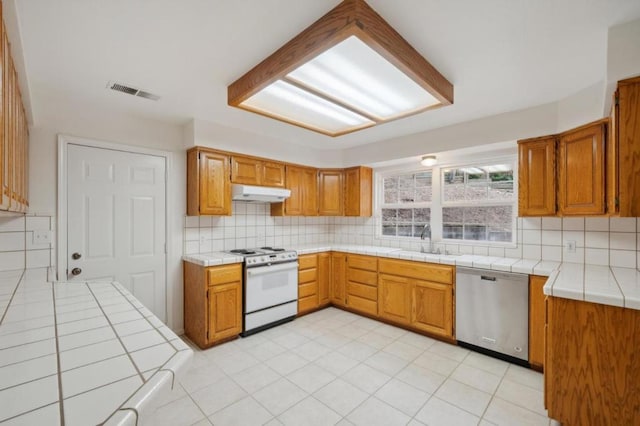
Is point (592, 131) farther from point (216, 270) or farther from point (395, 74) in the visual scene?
point (216, 270)

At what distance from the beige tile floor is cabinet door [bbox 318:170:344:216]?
6.24 feet

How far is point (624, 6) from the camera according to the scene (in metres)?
1.46

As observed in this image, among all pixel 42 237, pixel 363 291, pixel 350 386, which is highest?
pixel 42 237

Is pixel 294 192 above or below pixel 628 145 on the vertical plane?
below

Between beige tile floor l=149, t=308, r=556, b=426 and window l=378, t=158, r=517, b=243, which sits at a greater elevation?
window l=378, t=158, r=517, b=243

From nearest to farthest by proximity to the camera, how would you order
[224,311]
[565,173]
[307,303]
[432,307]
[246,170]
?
1. [565,173]
2. [224,311]
3. [432,307]
4. [246,170]
5. [307,303]

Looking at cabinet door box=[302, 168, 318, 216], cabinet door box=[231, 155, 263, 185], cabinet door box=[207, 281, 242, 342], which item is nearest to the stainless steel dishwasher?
cabinet door box=[302, 168, 318, 216]

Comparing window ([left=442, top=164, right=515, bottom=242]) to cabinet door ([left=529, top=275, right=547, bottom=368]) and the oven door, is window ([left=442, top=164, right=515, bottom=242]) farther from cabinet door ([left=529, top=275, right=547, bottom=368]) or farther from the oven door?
the oven door

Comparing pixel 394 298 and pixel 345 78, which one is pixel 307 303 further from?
pixel 345 78

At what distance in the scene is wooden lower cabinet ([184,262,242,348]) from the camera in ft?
9.59

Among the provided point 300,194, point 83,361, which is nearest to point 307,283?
point 300,194

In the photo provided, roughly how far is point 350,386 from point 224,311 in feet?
4.92

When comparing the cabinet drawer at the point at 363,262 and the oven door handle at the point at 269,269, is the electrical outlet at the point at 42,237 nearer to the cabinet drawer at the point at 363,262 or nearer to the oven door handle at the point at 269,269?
the oven door handle at the point at 269,269

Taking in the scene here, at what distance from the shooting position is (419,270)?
10.6 feet
